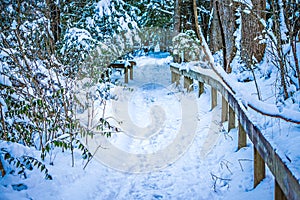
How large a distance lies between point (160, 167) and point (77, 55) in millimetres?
3667

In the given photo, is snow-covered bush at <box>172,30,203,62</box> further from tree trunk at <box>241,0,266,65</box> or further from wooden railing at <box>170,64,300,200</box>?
wooden railing at <box>170,64,300,200</box>

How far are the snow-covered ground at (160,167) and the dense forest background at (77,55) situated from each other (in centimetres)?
28

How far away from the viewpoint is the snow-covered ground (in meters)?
4.08

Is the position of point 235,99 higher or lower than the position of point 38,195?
higher

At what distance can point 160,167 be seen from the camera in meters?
5.34

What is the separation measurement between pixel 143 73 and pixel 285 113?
15.7 m

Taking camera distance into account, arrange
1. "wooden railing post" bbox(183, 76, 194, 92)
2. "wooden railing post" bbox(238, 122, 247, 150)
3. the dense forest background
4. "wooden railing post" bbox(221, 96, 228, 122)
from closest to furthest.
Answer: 1. the dense forest background
2. "wooden railing post" bbox(238, 122, 247, 150)
3. "wooden railing post" bbox(221, 96, 228, 122)
4. "wooden railing post" bbox(183, 76, 194, 92)

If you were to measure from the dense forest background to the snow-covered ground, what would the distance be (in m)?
0.28

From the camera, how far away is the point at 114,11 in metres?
10.3

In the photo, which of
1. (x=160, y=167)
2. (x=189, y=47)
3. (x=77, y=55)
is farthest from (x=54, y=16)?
(x=160, y=167)

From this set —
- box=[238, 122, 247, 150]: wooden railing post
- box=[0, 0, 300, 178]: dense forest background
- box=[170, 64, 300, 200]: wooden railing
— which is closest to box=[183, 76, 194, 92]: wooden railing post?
box=[0, 0, 300, 178]: dense forest background

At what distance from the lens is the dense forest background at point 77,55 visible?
15.7 feet

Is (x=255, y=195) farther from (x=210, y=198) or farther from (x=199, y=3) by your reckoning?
(x=199, y=3)

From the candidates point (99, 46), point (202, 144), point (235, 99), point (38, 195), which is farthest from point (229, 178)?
point (99, 46)
